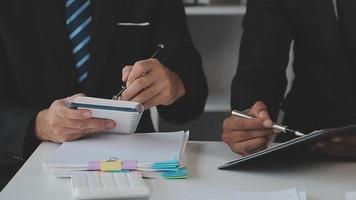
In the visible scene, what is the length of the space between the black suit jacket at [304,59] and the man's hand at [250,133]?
8.2 inches

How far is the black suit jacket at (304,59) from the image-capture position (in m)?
1.38

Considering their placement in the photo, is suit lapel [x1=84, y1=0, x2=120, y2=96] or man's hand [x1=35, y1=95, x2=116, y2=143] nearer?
man's hand [x1=35, y1=95, x2=116, y2=143]

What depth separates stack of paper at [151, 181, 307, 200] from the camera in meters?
0.89

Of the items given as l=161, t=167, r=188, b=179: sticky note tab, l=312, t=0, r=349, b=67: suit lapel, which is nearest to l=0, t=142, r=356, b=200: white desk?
l=161, t=167, r=188, b=179: sticky note tab

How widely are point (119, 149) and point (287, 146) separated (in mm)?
322

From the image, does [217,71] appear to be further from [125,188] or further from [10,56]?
[125,188]

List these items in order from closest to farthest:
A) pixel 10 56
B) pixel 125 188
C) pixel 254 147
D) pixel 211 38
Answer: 1. pixel 125 188
2. pixel 254 147
3. pixel 10 56
4. pixel 211 38

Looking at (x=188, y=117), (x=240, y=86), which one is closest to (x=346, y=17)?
(x=240, y=86)

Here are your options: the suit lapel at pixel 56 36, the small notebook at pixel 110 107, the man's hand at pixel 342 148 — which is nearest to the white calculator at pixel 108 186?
the small notebook at pixel 110 107

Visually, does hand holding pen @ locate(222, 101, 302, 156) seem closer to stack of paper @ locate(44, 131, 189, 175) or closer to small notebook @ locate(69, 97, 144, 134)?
stack of paper @ locate(44, 131, 189, 175)

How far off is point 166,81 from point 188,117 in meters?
0.29

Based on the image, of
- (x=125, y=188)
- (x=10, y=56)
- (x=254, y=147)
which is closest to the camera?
(x=125, y=188)

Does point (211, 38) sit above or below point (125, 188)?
below

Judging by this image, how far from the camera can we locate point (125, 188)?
89 centimetres
